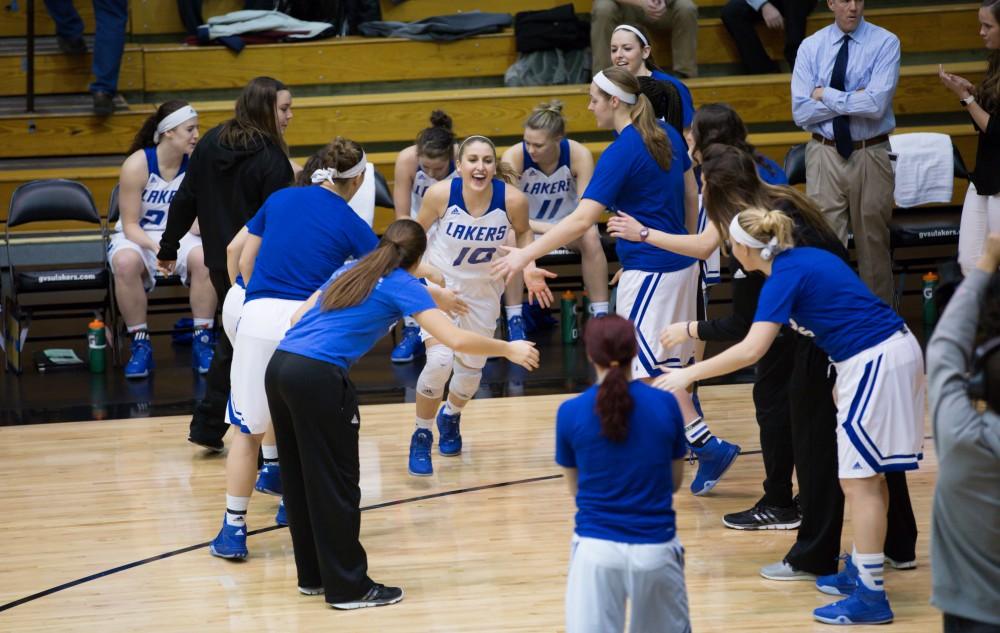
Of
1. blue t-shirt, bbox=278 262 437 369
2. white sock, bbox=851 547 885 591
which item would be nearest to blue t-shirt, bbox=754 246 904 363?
white sock, bbox=851 547 885 591

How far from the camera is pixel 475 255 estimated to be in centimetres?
632

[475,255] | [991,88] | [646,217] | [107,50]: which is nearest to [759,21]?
[991,88]

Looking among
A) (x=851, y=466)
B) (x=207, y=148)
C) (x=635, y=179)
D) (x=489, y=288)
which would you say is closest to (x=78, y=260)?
(x=207, y=148)

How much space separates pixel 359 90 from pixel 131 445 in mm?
4912

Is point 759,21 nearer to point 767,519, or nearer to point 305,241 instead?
point 767,519

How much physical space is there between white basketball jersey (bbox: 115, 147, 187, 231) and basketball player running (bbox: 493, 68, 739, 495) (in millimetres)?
3700

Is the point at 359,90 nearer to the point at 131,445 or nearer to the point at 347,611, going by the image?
the point at 131,445

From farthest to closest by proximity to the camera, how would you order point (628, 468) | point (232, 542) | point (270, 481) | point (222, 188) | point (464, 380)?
point (464, 380) → point (222, 188) → point (270, 481) → point (232, 542) → point (628, 468)

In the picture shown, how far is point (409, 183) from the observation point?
28.4ft

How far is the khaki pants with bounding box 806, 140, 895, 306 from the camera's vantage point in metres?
8.49

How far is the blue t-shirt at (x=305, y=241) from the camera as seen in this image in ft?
16.5

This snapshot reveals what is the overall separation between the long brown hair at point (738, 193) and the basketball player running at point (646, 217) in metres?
0.92

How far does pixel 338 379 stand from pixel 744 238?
1.44m

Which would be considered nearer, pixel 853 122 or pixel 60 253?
pixel 853 122
